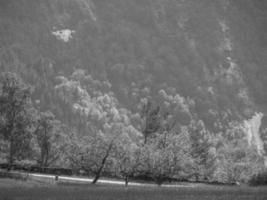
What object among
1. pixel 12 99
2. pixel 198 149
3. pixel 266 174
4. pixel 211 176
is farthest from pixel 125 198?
pixel 211 176

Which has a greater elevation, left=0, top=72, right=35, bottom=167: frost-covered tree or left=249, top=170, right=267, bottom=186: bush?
left=0, top=72, right=35, bottom=167: frost-covered tree

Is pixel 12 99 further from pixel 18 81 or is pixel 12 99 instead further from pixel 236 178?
pixel 236 178

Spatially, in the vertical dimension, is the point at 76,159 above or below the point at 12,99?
below

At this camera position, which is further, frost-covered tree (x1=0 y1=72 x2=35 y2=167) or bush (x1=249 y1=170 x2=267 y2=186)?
frost-covered tree (x1=0 y1=72 x2=35 y2=167)

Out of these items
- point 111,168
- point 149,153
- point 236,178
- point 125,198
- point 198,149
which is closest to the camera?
point 125,198

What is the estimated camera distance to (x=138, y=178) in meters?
85.9

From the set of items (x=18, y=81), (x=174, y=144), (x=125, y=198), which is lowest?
(x=125, y=198)

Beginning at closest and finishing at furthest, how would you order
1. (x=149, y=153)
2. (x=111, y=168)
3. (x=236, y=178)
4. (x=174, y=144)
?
(x=111, y=168) → (x=149, y=153) → (x=174, y=144) → (x=236, y=178)

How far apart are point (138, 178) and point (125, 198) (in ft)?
187

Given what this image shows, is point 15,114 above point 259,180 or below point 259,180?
above

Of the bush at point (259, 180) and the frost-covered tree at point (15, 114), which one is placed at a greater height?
the frost-covered tree at point (15, 114)

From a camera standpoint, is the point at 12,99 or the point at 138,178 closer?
the point at 12,99

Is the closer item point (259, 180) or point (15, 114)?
point (259, 180)

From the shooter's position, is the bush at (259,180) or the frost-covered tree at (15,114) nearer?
the bush at (259,180)
